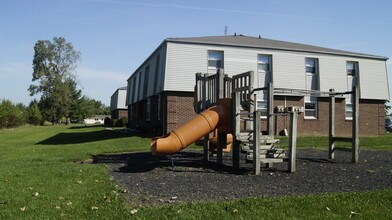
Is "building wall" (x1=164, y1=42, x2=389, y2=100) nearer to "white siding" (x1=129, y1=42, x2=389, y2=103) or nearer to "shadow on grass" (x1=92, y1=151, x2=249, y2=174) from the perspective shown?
"white siding" (x1=129, y1=42, x2=389, y2=103)

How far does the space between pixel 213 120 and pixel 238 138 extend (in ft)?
2.75

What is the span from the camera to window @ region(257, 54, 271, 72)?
26.0m

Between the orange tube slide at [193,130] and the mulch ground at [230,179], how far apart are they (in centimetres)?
62

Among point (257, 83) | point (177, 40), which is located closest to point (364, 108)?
point (257, 83)

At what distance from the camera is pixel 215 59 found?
25031 millimetres

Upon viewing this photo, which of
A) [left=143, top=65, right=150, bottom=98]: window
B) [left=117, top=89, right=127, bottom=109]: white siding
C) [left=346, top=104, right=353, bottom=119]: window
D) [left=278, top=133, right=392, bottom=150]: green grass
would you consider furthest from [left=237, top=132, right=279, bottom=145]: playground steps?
[left=117, top=89, right=127, bottom=109]: white siding

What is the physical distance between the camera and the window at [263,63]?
1022 inches

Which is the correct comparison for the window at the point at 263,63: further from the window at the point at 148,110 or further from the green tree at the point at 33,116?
the green tree at the point at 33,116

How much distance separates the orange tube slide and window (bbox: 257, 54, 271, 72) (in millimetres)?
15019

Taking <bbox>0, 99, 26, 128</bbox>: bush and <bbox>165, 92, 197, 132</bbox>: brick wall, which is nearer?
<bbox>165, 92, 197, 132</bbox>: brick wall

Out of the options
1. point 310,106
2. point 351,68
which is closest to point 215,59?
point 310,106

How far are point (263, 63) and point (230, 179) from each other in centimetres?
1800

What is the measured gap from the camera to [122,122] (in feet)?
170

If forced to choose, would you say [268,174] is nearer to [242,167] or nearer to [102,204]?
[242,167]
